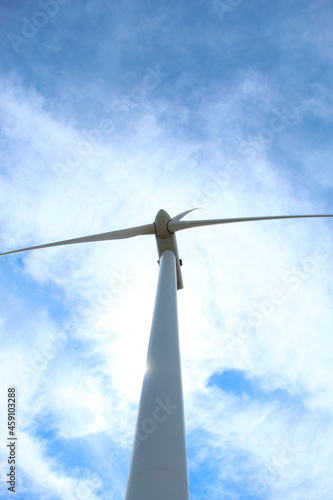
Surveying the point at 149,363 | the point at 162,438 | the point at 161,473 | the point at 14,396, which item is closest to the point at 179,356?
the point at 149,363

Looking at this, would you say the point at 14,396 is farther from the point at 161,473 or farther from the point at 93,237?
the point at 161,473

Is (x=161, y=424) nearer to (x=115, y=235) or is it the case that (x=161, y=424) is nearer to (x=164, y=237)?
(x=164, y=237)

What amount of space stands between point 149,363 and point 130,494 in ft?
9.97

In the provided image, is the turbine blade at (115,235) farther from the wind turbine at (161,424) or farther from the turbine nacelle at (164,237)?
the wind turbine at (161,424)

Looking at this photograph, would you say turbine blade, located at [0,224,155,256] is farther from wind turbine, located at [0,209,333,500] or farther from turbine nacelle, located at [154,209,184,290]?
wind turbine, located at [0,209,333,500]

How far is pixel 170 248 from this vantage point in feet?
59.0

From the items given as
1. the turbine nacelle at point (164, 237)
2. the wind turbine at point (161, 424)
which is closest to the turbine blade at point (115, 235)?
the turbine nacelle at point (164, 237)

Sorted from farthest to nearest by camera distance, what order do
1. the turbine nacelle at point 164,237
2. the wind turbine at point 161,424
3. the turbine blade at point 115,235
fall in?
1. the turbine blade at point 115,235
2. the turbine nacelle at point 164,237
3. the wind turbine at point 161,424

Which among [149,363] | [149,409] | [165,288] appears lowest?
[149,409]

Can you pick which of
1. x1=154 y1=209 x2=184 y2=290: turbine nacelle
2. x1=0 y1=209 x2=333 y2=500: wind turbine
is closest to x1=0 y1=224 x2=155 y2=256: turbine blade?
x1=154 y1=209 x2=184 y2=290: turbine nacelle

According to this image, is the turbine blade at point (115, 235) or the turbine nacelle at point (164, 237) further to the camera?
the turbine blade at point (115, 235)

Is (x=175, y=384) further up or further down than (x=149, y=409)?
→ further up

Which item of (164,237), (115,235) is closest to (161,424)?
(164,237)

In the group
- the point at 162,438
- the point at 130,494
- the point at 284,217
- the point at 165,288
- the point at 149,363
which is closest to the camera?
the point at 130,494
